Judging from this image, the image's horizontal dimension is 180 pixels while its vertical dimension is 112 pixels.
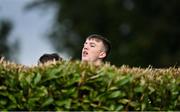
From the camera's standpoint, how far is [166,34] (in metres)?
42.1

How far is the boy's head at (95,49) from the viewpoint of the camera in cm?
1197

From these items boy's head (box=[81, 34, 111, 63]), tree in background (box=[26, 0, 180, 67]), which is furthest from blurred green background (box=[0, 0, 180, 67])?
boy's head (box=[81, 34, 111, 63])

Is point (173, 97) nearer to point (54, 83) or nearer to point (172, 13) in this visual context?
point (54, 83)

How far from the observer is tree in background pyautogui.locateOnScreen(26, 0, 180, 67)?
40.9 meters

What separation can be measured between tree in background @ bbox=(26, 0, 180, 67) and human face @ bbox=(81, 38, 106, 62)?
27352 mm

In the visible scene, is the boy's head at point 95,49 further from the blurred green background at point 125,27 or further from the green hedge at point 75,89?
the blurred green background at point 125,27

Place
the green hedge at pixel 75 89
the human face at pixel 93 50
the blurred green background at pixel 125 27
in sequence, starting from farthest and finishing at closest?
the blurred green background at pixel 125 27 < the human face at pixel 93 50 < the green hedge at pixel 75 89


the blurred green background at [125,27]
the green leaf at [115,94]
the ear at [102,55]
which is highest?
the blurred green background at [125,27]

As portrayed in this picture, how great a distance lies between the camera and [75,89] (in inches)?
358

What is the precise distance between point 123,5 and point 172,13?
6.63ft

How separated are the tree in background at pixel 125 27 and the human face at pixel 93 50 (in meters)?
27.4

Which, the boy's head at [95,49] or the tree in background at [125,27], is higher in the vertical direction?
the tree in background at [125,27]

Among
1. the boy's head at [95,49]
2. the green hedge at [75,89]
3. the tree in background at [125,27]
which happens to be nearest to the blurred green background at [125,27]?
the tree in background at [125,27]

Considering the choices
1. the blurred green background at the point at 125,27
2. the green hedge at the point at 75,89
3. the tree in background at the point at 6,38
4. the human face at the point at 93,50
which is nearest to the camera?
the green hedge at the point at 75,89
